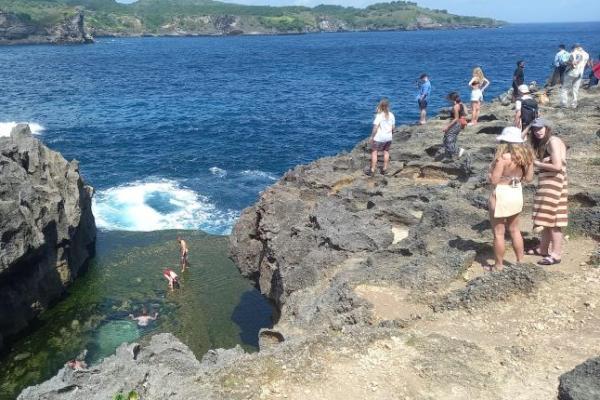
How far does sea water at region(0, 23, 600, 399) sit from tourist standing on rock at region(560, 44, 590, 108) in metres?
17.8

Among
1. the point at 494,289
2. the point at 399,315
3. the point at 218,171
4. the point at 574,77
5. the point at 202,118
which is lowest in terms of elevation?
the point at 218,171

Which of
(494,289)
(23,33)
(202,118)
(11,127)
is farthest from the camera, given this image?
(23,33)

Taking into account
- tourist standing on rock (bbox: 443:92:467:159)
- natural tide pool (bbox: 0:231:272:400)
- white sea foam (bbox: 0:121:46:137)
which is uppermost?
tourist standing on rock (bbox: 443:92:467:159)

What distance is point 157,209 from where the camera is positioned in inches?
1384

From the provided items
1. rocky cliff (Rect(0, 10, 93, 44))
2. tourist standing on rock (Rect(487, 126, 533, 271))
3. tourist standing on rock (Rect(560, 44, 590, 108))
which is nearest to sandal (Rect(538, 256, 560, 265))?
tourist standing on rock (Rect(487, 126, 533, 271))

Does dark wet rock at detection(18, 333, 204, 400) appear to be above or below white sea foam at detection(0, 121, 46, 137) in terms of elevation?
above

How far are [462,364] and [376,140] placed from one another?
37.5 ft

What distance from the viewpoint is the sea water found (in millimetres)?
22094

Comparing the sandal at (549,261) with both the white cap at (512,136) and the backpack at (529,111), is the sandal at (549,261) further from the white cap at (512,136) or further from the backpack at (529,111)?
the backpack at (529,111)

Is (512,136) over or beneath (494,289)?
over

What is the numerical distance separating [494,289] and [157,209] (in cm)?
2748

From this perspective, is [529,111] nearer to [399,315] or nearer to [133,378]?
[399,315]

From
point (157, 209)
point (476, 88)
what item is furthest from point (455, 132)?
point (157, 209)

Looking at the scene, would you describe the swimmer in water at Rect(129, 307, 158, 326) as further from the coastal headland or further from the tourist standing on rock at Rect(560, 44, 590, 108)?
the tourist standing on rock at Rect(560, 44, 590, 108)
